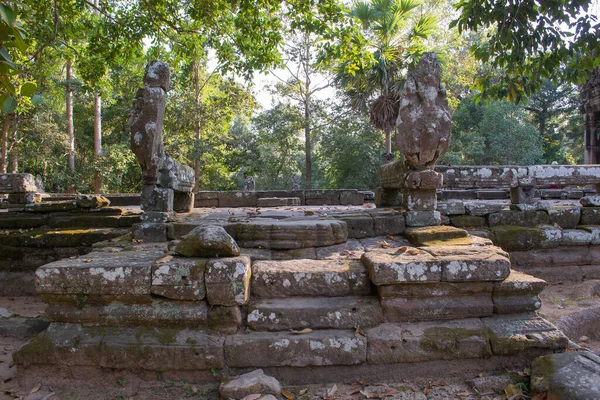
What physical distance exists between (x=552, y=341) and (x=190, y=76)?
51.9ft

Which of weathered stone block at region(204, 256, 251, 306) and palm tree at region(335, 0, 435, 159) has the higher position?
palm tree at region(335, 0, 435, 159)

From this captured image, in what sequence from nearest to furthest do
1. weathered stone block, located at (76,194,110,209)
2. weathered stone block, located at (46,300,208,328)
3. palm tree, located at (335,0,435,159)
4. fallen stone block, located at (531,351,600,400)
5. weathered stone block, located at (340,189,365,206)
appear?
1. fallen stone block, located at (531,351,600,400)
2. weathered stone block, located at (46,300,208,328)
3. weathered stone block, located at (76,194,110,209)
4. weathered stone block, located at (340,189,365,206)
5. palm tree, located at (335,0,435,159)

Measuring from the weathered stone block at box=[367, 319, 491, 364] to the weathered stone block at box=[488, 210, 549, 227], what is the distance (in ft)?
9.63

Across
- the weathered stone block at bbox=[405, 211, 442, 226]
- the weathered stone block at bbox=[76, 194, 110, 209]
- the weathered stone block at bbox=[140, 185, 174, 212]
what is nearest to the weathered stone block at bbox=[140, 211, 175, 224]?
the weathered stone block at bbox=[140, 185, 174, 212]

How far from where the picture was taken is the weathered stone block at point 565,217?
5.46m

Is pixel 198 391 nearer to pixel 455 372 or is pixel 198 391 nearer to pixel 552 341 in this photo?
pixel 455 372

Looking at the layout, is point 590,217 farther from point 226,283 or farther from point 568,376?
point 226,283

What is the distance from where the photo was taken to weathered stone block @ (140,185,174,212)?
4508 millimetres

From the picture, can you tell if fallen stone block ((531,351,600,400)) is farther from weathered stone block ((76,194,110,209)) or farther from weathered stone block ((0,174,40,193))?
weathered stone block ((0,174,40,193))

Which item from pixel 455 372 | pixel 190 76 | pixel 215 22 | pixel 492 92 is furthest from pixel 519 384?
pixel 190 76

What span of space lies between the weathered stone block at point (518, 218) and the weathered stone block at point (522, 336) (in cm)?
262

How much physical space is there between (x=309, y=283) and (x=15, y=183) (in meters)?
6.55

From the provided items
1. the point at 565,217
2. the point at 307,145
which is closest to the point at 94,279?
the point at 565,217

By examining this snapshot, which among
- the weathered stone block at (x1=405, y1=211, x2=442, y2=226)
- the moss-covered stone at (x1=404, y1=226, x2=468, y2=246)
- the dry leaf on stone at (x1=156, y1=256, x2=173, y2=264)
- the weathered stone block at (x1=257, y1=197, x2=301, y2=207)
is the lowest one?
the dry leaf on stone at (x1=156, y1=256, x2=173, y2=264)
